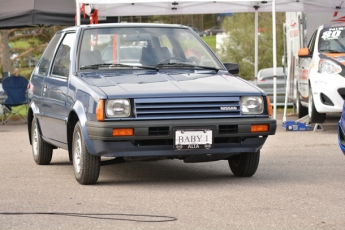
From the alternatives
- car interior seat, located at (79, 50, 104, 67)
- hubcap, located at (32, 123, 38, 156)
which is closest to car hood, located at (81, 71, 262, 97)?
car interior seat, located at (79, 50, 104, 67)

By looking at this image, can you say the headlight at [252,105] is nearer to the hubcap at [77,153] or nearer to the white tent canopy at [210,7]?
the hubcap at [77,153]

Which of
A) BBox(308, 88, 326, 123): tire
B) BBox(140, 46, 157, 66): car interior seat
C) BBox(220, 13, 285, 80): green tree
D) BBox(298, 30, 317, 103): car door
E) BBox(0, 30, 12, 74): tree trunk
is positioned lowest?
BBox(220, 13, 285, 80): green tree

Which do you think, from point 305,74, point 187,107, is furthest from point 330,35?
point 187,107

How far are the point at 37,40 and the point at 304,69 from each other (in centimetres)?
2235

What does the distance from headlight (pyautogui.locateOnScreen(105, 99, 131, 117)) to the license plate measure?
48 centimetres

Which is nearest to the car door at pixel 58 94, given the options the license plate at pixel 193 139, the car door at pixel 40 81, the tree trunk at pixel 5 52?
the car door at pixel 40 81

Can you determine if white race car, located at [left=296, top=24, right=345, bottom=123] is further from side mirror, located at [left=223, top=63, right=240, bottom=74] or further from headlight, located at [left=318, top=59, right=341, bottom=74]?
side mirror, located at [left=223, top=63, right=240, bottom=74]

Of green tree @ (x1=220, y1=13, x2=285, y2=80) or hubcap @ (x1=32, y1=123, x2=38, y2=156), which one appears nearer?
hubcap @ (x1=32, y1=123, x2=38, y2=156)

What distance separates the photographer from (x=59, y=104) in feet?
29.3

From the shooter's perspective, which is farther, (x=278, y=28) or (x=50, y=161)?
(x=278, y=28)

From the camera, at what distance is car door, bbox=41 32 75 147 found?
8.85 m

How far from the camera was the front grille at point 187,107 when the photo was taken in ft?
25.6

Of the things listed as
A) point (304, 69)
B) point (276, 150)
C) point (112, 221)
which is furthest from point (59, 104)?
point (304, 69)

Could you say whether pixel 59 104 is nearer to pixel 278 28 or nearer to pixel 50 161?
pixel 50 161
